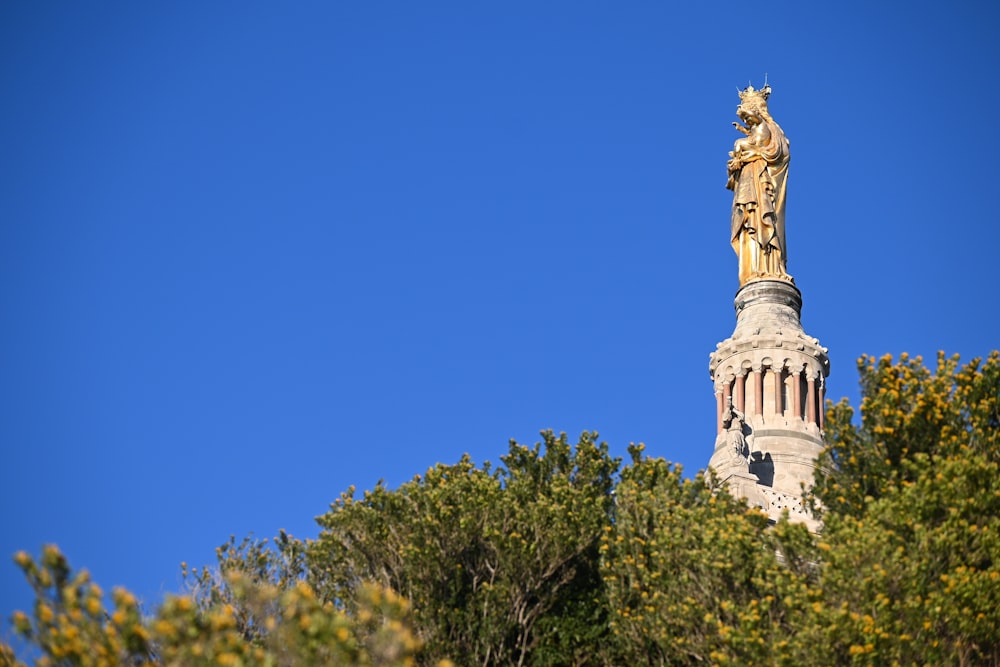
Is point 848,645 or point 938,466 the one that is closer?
point 848,645

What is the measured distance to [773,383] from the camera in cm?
5209

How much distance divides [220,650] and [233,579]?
1.16 metres

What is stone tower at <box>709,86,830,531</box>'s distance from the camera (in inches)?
1898

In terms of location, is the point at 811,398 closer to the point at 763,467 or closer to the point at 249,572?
the point at 763,467

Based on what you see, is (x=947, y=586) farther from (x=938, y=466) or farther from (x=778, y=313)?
(x=778, y=313)

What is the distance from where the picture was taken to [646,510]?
1426 inches

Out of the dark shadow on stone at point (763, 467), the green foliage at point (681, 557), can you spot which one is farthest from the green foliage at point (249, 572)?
the dark shadow on stone at point (763, 467)

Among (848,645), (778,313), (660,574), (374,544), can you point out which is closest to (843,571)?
(848,645)

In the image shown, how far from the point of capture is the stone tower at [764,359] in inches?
1898

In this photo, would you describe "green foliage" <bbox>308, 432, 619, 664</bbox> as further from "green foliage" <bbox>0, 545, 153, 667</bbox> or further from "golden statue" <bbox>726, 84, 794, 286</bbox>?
"golden statue" <bbox>726, 84, 794, 286</bbox>

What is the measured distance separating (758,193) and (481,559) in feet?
74.9

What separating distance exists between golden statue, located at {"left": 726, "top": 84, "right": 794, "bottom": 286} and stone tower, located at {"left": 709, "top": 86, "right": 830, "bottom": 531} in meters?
0.03

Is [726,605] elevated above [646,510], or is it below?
below

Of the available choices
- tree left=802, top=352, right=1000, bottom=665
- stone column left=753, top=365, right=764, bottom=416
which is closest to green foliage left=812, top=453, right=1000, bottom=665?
tree left=802, top=352, right=1000, bottom=665
